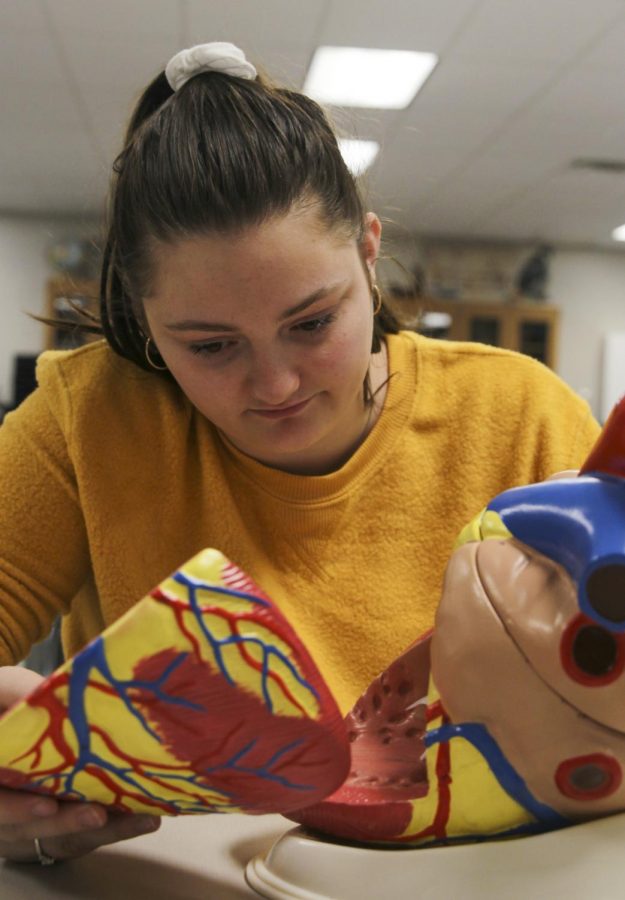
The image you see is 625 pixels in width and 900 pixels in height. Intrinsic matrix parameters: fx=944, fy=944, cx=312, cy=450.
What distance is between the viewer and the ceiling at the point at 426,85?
2.98m

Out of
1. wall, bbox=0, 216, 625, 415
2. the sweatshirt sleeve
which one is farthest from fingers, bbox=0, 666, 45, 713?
wall, bbox=0, 216, 625, 415

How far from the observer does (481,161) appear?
4582 mm

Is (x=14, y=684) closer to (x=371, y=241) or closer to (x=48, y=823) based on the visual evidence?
(x=48, y=823)

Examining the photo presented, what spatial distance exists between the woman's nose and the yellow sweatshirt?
20 cm

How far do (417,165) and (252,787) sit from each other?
179 inches

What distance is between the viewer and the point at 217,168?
68cm

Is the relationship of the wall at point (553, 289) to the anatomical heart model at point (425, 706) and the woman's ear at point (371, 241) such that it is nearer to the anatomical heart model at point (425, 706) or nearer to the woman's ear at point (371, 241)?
the woman's ear at point (371, 241)

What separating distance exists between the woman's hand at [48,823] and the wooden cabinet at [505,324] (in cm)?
574

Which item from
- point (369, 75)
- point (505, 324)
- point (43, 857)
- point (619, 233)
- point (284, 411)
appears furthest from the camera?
point (505, 324)

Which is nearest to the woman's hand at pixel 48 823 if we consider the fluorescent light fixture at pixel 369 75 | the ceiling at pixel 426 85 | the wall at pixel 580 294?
the ceiling at pixel 426 85

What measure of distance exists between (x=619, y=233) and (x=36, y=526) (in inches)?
233

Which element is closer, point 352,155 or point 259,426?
point 259,426

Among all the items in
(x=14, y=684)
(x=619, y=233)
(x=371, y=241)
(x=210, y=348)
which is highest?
(x=619, y=233)

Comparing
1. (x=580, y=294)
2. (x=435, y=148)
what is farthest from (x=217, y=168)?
(x=580, y=294)
